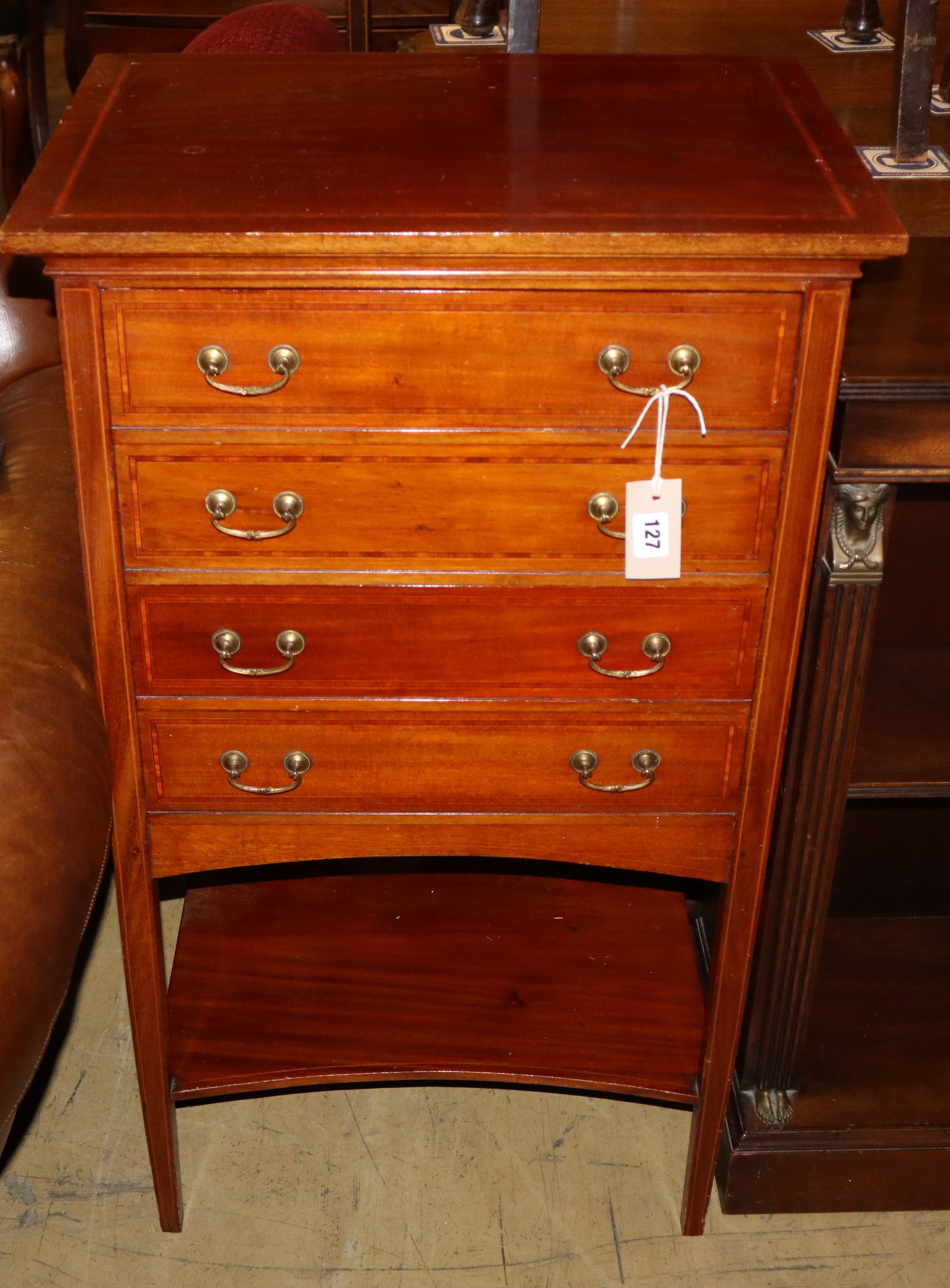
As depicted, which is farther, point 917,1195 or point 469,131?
point 917,1195

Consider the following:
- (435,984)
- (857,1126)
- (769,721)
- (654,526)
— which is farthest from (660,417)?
(857,1126)

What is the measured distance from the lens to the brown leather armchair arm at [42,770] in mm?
1322

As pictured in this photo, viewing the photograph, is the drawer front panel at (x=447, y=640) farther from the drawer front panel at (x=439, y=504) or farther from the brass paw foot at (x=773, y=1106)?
the brass paw foot at (x=773, y=1106)

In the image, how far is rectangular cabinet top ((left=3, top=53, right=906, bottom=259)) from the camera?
1.20 m

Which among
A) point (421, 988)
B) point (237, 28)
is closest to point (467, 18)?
point (237, 28)

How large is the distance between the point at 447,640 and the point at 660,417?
310 millimetres

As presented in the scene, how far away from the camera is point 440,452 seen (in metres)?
1.32

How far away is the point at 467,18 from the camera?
2.02 m

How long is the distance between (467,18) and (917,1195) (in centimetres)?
169

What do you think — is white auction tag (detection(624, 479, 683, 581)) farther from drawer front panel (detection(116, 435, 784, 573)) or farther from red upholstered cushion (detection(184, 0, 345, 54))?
red upholstered cushion (detection(184, 0, 345, 54))

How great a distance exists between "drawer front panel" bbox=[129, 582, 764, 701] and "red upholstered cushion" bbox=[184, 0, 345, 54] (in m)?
1.16

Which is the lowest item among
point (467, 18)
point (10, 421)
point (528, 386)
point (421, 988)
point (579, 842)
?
point (421, 988)

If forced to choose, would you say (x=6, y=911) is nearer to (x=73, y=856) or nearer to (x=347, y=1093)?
(x=73, y=856)

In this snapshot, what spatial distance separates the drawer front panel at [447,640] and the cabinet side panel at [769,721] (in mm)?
29
